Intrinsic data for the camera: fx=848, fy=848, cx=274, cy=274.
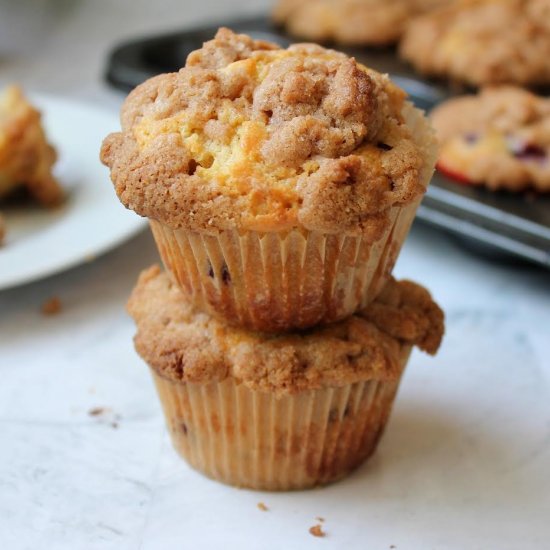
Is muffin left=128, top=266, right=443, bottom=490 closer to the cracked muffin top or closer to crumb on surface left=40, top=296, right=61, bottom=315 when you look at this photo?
the cracked muffin top

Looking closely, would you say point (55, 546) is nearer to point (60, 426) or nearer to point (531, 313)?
point (60, 426)

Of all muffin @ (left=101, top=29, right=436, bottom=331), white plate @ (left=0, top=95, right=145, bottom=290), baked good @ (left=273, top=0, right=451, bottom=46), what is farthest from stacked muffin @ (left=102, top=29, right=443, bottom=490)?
baked good @ (left=273, top=0, right=451, bottom=46)

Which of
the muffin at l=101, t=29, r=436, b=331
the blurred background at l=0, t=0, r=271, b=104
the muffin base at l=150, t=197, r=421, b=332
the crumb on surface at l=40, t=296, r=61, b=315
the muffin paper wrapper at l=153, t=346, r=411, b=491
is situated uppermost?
the muffin at l=101, t=29, r=436, b=331

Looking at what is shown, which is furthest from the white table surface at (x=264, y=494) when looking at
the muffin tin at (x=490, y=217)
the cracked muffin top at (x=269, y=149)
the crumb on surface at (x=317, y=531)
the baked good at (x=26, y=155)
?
the cracked muffin top at (x=269, y=149)

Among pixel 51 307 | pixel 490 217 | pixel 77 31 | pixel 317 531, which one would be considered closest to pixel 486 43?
pixel 490 217

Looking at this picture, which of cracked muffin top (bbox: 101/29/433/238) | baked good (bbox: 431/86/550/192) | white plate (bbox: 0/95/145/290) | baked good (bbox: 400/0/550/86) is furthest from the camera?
Answer: baked good (bbox: 400/0/550/86)

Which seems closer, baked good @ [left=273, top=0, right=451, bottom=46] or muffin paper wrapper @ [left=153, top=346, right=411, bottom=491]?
muffin paper wrapper @ [left=153, top=346, right=411, bottom=491]

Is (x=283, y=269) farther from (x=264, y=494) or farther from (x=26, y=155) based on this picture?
(x=26, y=155)

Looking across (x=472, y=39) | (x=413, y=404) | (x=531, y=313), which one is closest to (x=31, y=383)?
(x=413, y=404)
